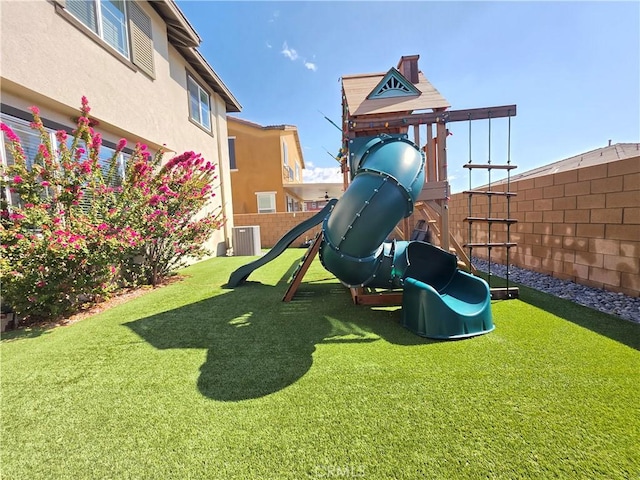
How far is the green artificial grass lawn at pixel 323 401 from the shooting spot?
5.12ft

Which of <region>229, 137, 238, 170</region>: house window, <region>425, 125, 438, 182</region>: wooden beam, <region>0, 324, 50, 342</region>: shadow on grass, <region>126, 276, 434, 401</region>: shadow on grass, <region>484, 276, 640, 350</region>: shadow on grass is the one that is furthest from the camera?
<region>229, 137, 238, 170</region>: house window

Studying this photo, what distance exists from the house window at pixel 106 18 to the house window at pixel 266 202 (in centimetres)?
1186

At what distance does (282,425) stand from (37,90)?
6183mm

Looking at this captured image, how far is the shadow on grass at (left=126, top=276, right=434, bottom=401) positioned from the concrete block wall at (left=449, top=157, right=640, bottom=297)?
2524 mm

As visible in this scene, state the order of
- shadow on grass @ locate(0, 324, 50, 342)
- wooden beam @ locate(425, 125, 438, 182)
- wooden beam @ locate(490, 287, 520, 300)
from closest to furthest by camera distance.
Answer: shadow on grass @ locate(0, 324, 50, 342) → wooden beam @ locate(490, 287, 520, 300) → wooden beam @ locate(425, 125, 438, 182)

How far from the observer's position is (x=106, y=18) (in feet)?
19.3

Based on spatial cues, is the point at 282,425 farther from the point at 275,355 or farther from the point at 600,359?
the point at 600,359

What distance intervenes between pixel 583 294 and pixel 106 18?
10920 mm

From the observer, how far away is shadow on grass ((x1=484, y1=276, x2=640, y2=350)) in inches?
113

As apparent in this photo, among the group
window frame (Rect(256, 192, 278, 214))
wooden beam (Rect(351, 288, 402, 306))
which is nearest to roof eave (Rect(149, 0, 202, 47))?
wooden beam (Rect(351, 288, 402, 306))

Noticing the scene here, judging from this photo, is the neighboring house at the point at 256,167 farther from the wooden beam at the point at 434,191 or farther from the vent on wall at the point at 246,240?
the wooden beam at the point at 434,191

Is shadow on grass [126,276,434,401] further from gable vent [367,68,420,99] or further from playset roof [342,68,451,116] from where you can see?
gable vent [367,68,420,99]

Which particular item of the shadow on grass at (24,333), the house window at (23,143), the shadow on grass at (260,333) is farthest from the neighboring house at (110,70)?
the shadow on grass at (260,333)
